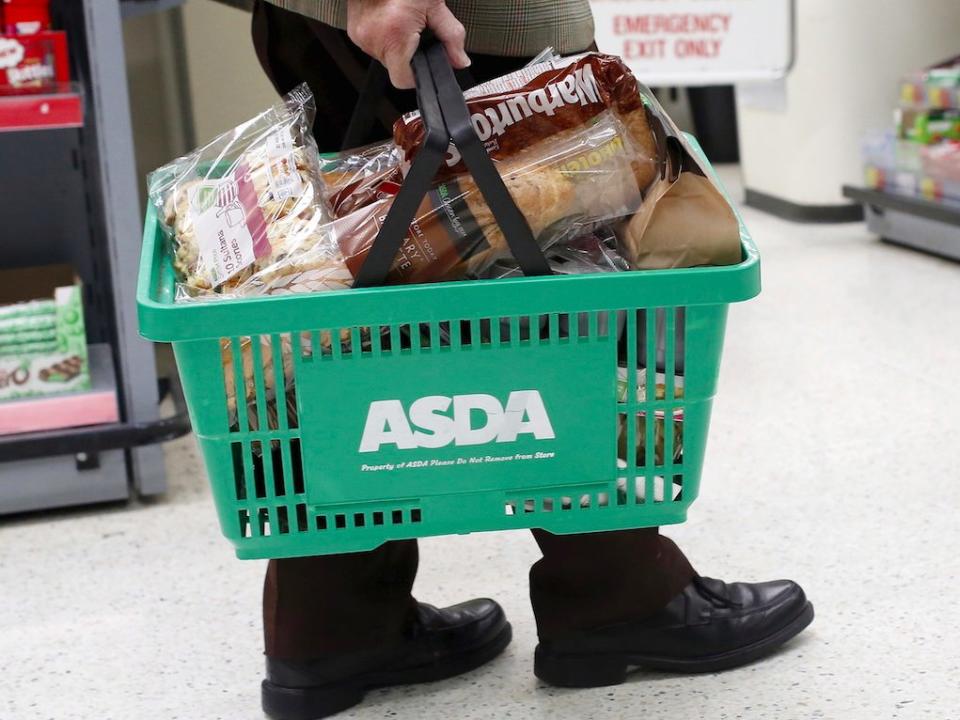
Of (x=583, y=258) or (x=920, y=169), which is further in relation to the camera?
(x=920, y=169)

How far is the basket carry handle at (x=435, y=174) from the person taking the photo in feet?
3.24

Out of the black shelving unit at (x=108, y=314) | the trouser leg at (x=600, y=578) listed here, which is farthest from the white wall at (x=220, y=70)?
the trouser leg at (x=600, y=578)

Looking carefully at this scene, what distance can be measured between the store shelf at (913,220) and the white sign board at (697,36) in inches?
23.8

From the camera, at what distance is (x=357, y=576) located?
1.45m

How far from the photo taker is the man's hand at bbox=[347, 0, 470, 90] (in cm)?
107

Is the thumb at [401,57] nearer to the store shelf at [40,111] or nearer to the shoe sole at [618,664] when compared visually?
the shoe sole at [618,664]

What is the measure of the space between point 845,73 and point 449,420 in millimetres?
3673

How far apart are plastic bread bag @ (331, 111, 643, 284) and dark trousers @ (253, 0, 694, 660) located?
32 centimetres

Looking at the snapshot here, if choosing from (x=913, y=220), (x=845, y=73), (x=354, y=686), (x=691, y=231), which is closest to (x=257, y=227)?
(x=691, y=231)

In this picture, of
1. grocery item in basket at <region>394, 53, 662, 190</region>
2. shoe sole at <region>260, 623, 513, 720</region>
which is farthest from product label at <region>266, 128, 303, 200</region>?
shoe sole at <region>260, 623, 513, 720</region>

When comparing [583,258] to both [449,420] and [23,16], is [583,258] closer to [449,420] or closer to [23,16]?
[449,420]

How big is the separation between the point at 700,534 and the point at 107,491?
43.4 inches

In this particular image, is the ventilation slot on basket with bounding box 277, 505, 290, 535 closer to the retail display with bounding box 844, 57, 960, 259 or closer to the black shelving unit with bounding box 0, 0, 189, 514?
the black shelving unit with bounding box 0, 0, 189, 514

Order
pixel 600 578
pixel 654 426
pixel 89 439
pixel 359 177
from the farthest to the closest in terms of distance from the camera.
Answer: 1. pixel 89 439
2. pixel 600 578
3. pixel 359 177
4. pixel 654 426
